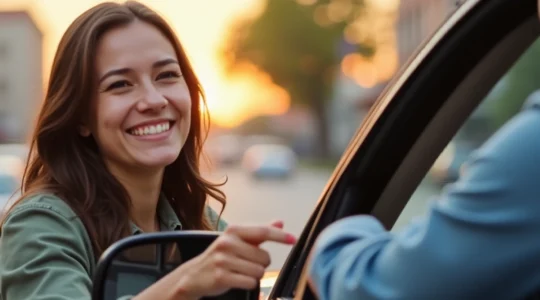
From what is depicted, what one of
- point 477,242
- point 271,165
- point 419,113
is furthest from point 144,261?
point 271,165

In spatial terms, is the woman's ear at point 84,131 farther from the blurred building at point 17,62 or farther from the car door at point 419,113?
the blurred building at point 17,62

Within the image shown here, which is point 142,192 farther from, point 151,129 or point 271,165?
point 271,165

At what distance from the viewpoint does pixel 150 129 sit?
2369 millimetres

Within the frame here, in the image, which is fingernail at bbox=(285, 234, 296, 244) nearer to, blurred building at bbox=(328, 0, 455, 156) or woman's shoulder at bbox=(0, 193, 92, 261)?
woman's shoulder at bbox=(0, 193, 92, 261)

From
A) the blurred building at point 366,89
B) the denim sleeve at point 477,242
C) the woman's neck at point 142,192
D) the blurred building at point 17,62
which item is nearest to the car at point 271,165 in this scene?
the blurred building at point 366,89

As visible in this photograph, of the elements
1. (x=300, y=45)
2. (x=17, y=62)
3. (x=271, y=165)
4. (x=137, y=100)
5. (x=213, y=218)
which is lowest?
(x=271, y=165)

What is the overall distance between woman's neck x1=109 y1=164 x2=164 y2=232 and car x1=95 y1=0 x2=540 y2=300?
500mm

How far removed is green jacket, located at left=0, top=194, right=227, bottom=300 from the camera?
197 centimetres

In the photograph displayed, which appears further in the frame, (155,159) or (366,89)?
(366,89)

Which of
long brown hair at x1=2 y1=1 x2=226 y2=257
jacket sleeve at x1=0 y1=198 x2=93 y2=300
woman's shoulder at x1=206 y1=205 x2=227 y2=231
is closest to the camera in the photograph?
jacket sleeve at x1=0 y1=198 x2=93 y2=300

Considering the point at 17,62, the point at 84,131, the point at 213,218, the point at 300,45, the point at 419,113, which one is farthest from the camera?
the point at 17,62

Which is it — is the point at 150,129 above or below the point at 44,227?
above

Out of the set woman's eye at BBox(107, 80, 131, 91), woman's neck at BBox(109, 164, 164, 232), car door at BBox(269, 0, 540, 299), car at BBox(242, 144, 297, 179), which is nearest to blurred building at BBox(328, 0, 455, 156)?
car at BBox(242, 144, 297, 179)

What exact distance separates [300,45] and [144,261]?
65.6 m
